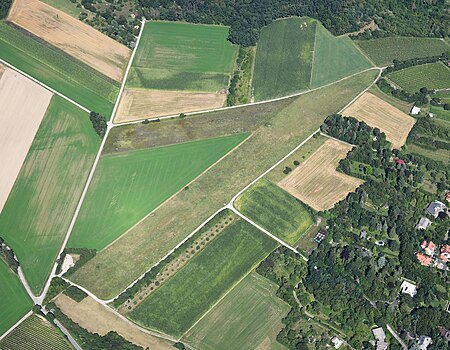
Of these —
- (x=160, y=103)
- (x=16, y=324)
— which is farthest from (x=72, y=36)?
(x=16, y=324)

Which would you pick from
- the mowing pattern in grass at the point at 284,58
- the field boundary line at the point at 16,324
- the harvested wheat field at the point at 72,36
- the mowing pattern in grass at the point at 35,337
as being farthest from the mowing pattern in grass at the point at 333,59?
the mowing pattern in grass at the point at 35,337

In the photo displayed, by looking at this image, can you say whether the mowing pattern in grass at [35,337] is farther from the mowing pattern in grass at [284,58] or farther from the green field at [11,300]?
the mowing pattern in grass at [284,58]

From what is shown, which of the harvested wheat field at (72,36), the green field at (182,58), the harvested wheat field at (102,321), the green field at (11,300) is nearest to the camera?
the harvested wheat field at (102,321)

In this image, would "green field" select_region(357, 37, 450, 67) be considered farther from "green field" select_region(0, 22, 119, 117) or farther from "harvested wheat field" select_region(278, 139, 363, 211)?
"green field" select_region(0, 22, 119, 117)

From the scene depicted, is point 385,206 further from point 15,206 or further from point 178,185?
point 15,206

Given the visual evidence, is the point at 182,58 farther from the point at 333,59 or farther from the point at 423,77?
the point at 423,77

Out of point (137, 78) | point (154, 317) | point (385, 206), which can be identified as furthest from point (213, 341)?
point (137, 78)
